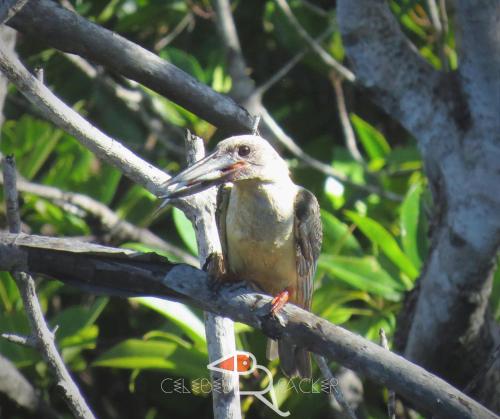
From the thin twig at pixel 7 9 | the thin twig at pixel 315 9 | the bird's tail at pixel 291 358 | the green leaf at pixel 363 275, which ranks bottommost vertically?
the bird's tail at pixel 291 358

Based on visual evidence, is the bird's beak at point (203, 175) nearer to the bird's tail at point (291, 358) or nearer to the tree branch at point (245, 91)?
the bird's tail at point (291, 358)

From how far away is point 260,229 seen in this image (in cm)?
340

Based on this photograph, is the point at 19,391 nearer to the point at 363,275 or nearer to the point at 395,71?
the point at 363,275

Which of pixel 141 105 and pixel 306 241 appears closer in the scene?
pixel 306 241

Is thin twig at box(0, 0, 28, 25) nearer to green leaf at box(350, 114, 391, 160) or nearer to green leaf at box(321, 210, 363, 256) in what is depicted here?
green leaf at box(321, 210, 363, 256)

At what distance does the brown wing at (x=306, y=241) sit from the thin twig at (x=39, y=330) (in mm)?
1171

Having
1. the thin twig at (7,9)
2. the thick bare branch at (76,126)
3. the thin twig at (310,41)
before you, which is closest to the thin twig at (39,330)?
the thick bare branch at (76,126)

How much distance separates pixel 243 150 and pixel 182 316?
116 centimetres

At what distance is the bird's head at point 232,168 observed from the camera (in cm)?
282

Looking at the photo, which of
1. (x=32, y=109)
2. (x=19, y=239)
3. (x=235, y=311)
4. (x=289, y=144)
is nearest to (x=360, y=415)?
(x=289, y=144)

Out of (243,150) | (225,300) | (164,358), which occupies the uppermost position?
(243,150)

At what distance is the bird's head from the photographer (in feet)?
9.27

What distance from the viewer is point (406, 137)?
Answer: 5.76 meters

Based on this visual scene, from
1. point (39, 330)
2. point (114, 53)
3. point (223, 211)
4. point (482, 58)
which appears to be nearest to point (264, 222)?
point (223, 211)
